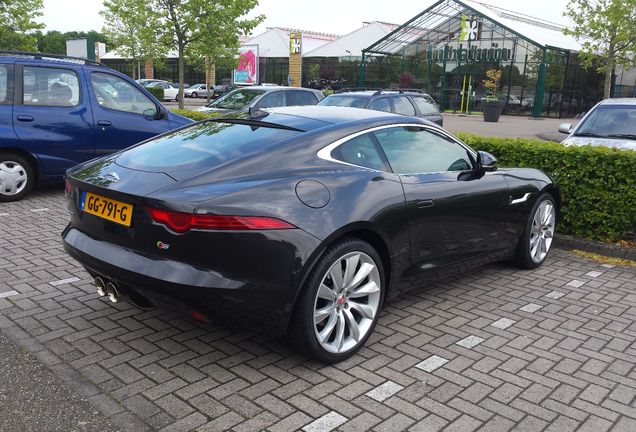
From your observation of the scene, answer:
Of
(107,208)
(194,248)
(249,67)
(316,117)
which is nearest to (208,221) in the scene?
(194,248)

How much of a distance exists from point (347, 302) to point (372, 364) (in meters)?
0.42

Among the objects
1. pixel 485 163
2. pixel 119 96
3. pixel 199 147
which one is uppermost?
pixel 119 96

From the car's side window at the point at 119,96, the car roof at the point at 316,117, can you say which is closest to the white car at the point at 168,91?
the car's side window at the point at 119,96

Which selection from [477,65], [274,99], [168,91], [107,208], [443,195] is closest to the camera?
[107,208]

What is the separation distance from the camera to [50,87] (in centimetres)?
786

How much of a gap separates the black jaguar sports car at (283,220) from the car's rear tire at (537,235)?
3.70 feet

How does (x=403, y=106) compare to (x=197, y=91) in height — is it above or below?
below

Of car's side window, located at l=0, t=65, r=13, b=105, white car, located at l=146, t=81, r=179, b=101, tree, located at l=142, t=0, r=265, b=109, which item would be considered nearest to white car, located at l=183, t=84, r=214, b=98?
white car, located at l=146, t=81, r=179, b=101

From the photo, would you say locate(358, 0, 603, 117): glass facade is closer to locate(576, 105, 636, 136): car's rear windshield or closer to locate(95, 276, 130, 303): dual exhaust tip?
locate(576, 105, 636, 136): car's rear windshield

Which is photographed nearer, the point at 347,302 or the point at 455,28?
the point at 347,302

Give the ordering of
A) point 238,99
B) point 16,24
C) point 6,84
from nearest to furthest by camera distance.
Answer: point 6,84 < point 238,99 < point 16,24

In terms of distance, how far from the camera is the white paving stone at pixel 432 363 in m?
3.53

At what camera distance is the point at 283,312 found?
3.17m

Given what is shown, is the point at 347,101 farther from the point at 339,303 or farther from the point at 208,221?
the point at 208,221
